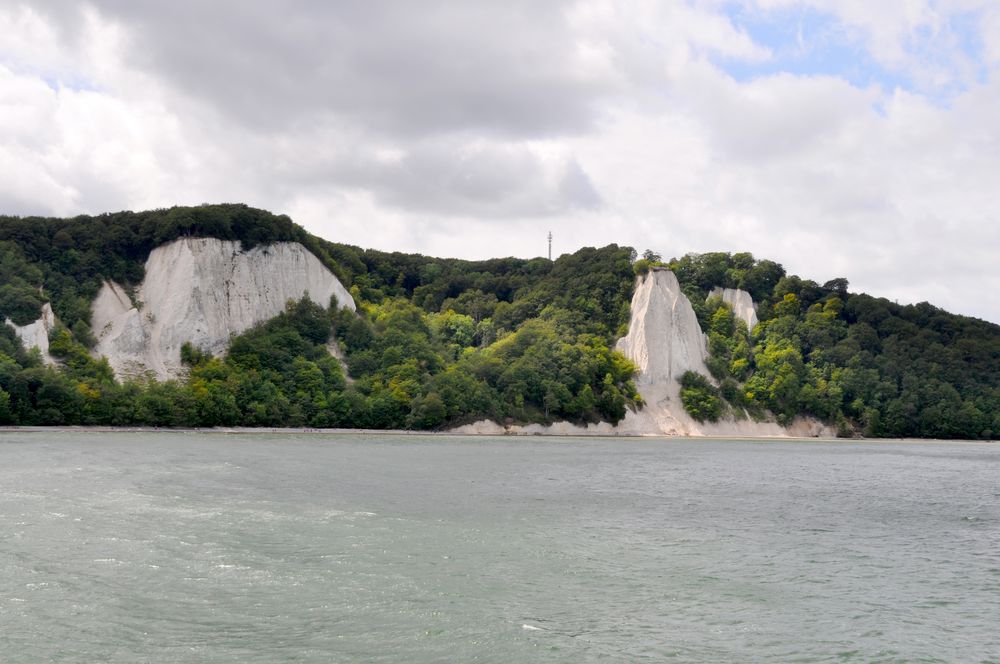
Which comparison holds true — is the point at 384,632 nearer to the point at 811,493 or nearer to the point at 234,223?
the point at 811,493

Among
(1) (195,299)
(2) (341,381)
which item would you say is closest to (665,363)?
(2) (341,381)

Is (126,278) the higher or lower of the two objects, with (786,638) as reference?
higher

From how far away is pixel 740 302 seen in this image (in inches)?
5128

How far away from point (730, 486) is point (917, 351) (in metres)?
88.9

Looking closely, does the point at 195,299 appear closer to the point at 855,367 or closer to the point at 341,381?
the point at 341,381

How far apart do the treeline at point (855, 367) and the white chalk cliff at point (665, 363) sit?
77.0 inches

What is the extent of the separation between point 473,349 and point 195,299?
137 feet

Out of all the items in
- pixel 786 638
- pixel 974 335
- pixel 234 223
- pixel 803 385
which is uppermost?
pixel 234 223

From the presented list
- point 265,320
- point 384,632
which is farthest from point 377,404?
point 384,632

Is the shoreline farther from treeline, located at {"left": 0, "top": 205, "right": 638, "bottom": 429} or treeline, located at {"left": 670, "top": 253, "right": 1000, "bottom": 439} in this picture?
treeline, located at {"left": 670, "top": 253, "right": 1000, "bottom": 439}

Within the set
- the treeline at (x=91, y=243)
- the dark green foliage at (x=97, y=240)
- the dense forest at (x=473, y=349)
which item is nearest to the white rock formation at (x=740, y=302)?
the dense forest at (x=473, y=349)

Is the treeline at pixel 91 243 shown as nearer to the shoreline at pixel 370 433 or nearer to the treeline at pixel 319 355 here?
the treeline at pixel 319 355

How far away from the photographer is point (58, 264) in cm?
8981

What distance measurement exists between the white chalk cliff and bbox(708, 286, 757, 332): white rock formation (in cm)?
1190
